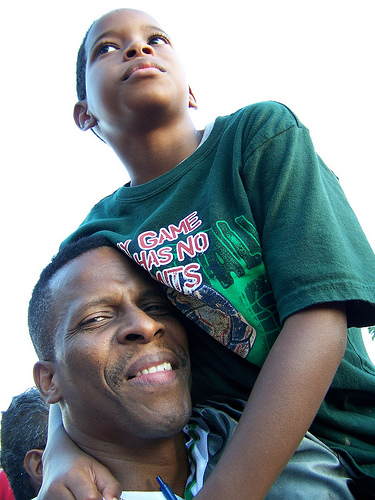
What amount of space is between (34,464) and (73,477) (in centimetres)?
156

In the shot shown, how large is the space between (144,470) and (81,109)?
1878 millimetres

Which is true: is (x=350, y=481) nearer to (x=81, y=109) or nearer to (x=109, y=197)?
(x=109, y=197)

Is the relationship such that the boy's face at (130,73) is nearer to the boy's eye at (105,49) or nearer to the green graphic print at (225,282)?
the boy's eye at (105,49)

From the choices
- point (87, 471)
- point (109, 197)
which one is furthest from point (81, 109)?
point (87, 471)

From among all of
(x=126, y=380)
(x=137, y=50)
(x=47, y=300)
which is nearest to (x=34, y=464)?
(x=47, y=300)

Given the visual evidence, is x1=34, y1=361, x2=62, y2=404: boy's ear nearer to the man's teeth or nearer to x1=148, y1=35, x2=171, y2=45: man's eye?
the man's teeth

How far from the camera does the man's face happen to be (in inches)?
66.0

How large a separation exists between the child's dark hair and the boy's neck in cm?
59

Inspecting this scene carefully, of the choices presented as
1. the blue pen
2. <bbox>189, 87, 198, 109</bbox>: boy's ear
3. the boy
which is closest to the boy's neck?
the boy

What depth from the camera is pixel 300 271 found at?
1402 millimetres

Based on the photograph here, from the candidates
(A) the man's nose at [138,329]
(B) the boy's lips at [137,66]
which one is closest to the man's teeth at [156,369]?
(A) the man's nose at [138,329]

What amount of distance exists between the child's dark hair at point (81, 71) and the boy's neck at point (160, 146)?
591 millimetres

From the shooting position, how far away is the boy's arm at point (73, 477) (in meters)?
1.53

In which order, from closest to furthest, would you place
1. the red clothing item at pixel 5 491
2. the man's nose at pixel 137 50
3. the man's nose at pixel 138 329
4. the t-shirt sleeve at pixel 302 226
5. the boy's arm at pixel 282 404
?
Answer: the boy's arm at pixel 282 404
the t-shirt sleeve at pixel 302 226
the man's nose at pixel 138 329
the man's nose at pixel 137 50
the red clothing item at pixel 5 491
